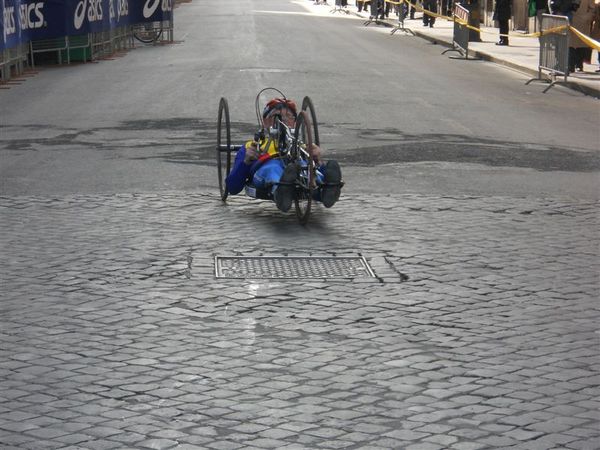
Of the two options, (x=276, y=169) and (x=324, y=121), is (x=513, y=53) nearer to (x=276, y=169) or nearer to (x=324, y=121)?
(x=324, y=121)

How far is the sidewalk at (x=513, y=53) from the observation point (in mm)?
24609

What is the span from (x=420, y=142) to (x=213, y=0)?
61.4 metres

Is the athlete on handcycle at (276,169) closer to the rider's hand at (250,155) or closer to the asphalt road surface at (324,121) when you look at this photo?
the rider's hand at (250,155)

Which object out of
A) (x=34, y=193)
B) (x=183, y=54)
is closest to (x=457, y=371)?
(x=34, y=193)

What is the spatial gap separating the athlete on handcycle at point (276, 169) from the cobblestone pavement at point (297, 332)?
10.4 inches

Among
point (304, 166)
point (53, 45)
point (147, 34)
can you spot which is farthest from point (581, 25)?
point (304, 166)

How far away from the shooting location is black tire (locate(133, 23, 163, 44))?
36.1 m

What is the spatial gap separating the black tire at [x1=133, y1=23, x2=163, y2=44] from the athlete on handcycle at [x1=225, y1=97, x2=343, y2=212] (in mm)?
25096

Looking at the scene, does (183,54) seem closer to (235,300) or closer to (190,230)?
(190,230)

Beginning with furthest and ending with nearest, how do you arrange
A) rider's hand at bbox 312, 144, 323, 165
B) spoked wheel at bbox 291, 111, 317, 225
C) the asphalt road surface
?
the asphalt road surface, rider's hand at bbox 312, 144, 323, 165, spoked wheel at bbox 291, 111, 317, 225

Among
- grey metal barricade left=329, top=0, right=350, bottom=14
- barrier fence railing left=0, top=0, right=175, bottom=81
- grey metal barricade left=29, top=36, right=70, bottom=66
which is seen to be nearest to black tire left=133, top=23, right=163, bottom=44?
barrier fence railing left=0, top=0, right=175, bottom=81

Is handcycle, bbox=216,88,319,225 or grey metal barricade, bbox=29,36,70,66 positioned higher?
handcycle, bbox=216,88,319,225

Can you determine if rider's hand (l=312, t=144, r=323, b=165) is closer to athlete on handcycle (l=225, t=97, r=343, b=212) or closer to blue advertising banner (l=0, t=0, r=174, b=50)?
athlete on handcycle (l=225, t=97, r=343, b=212)

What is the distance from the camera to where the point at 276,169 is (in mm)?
10750
